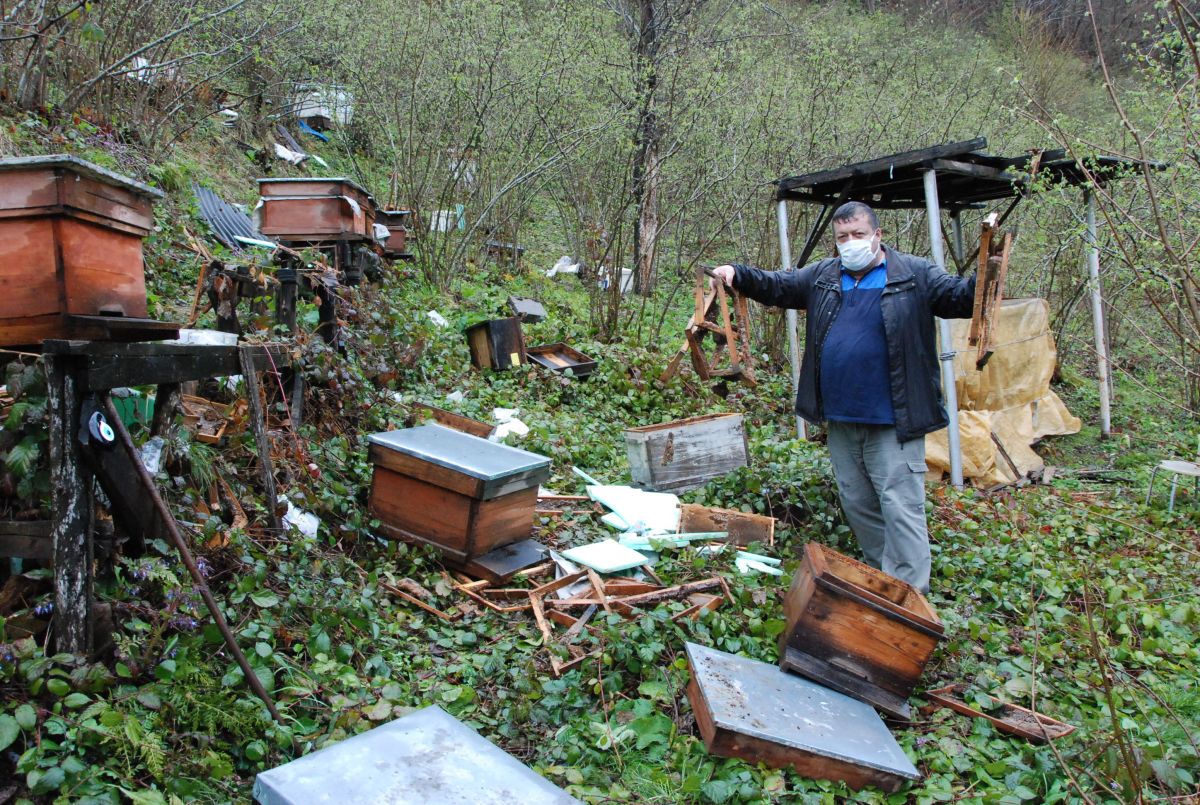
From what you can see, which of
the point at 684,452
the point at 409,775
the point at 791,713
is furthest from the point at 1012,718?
the point at 684,452

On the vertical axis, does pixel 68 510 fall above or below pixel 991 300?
below

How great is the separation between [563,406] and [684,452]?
8.11 feet

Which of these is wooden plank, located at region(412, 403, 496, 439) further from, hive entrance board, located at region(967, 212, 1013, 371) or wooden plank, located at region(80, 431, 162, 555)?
A: hive entrance board, located at region(967, 212, 1013, 371)

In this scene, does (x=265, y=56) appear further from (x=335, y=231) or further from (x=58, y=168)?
(x=58, y=168)

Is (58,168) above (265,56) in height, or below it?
below

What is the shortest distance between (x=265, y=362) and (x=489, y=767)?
2780 mm

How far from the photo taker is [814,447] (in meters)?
6.80

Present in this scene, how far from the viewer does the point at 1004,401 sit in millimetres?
7965

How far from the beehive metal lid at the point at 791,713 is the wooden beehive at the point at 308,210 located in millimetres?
5079

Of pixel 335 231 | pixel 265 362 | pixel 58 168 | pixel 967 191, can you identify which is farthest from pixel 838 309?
pixel 967 191

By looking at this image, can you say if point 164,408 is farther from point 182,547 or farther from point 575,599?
point 575,599

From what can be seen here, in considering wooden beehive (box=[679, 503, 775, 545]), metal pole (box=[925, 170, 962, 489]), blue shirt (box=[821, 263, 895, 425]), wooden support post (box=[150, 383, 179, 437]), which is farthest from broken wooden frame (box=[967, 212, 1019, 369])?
wooden support post (box=[150, 383, 179, 437])

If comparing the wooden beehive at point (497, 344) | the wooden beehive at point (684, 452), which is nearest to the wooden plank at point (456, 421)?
the wooden beehive at point (684, 452)

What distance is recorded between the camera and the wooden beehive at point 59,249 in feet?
7.93
